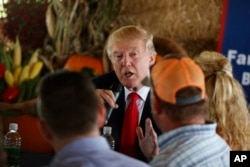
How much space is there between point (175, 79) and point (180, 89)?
0.04m

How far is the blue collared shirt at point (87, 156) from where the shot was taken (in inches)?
57.1

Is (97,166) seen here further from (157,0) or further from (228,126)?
(157,0)

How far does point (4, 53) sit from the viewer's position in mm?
4117

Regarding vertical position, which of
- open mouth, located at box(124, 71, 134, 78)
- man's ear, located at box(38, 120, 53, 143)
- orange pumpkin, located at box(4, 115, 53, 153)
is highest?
man's ear, located at box(38, 120, 53, 143)

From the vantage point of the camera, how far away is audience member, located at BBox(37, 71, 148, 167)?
1456mm

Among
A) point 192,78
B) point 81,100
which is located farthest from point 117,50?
point 81,100

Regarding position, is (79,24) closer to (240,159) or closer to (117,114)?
(117,114)

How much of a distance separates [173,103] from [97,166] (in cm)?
35

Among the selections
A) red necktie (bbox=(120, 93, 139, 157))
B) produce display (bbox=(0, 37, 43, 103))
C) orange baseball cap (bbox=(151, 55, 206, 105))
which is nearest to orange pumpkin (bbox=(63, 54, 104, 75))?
produce display (bbox=(0, 37, 43, 103))

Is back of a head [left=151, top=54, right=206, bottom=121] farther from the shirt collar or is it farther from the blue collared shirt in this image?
the shirt collar

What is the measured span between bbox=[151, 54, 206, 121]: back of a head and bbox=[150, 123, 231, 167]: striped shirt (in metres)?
0.04

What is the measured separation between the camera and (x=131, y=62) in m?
2.74

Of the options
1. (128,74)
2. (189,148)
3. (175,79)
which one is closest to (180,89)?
(175,79)

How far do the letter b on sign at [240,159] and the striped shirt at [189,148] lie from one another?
24 centimetres
